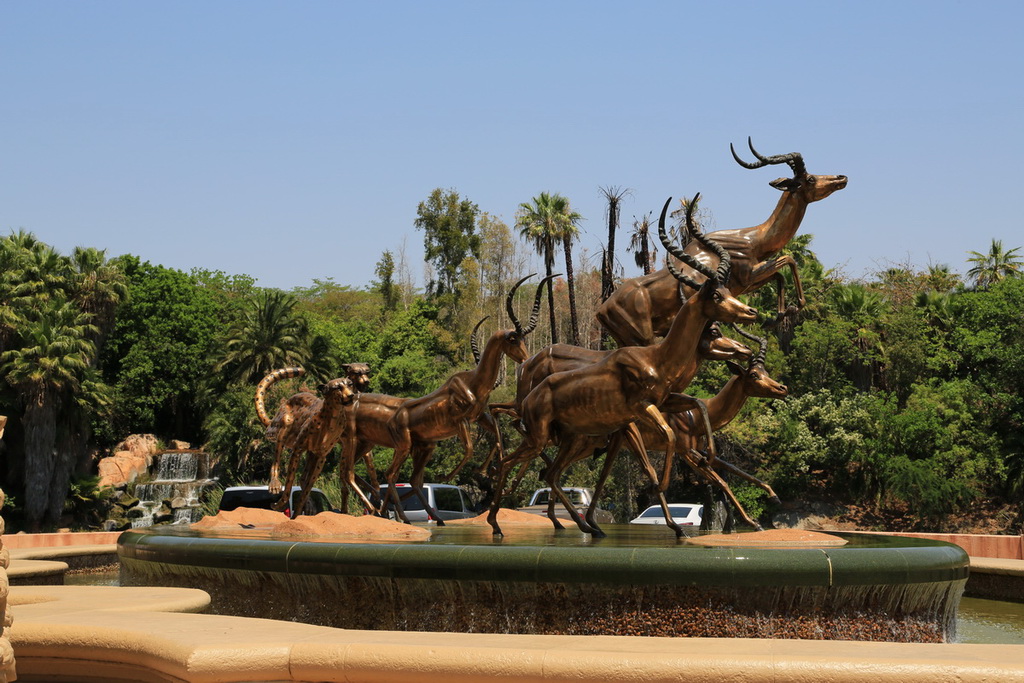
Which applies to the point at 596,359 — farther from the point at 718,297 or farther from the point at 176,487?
the point at 176,487

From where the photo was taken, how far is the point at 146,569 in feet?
45.8

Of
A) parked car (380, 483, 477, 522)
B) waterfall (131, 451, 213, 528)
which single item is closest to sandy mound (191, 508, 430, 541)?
parked car (380, 483, 477, 522)

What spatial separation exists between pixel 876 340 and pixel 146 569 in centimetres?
3814

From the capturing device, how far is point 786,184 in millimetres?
14133

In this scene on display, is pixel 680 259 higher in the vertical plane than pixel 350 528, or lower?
higher

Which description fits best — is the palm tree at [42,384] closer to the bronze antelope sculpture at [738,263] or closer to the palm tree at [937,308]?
the bronze antelope sculpture at [738,263]

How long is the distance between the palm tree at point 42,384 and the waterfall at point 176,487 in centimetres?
350

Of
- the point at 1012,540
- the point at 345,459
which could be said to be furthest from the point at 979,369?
the point at 345,459

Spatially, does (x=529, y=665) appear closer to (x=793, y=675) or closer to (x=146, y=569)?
(x=793, y=675)

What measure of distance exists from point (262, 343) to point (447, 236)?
21.8 m

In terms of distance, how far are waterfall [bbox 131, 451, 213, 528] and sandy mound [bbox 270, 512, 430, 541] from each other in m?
24.2

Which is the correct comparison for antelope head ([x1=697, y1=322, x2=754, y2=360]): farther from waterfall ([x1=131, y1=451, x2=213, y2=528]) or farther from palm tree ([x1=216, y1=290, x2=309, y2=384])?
palm tree ([x1=216, y1=290, x2=309, y2=384])

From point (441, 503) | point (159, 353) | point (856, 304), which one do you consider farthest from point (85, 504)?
point (856, 304)

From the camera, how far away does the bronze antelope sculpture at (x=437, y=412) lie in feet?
50.0
